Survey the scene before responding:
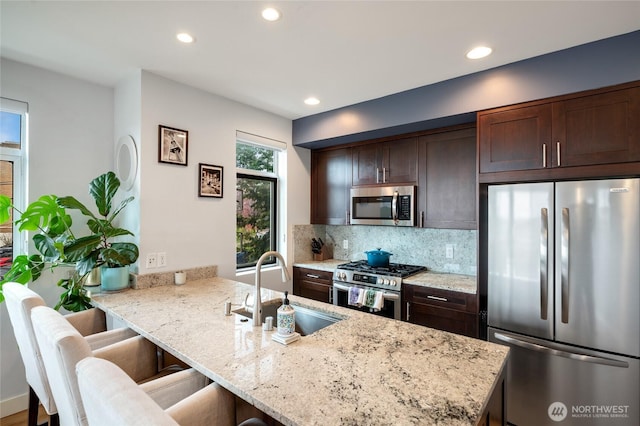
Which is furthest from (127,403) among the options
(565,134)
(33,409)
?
(565,134)

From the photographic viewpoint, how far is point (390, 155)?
319 centimetres

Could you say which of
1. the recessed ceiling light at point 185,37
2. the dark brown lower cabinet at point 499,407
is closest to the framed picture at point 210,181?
the recessed ceiling light at point 185,37

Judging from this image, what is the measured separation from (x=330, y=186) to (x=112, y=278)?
2.36 m

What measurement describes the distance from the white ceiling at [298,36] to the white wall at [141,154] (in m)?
0.15

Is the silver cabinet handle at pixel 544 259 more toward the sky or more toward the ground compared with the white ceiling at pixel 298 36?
more toward the ground

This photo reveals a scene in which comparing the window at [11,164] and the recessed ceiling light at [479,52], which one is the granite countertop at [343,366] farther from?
the recessed ceiling light at [479,52]

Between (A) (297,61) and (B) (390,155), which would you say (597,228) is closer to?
(B) (390,155)

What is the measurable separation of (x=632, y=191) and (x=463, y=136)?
49.3 inches

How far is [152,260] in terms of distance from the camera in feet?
7.79

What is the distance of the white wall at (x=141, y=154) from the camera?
7.41 feet

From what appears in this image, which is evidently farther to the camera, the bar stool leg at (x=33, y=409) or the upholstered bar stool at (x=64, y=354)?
the bar stool leg at (x=33, y=409)

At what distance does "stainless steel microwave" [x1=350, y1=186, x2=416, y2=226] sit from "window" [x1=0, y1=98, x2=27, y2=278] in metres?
2.88

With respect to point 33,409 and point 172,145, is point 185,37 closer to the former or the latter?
point 172,145

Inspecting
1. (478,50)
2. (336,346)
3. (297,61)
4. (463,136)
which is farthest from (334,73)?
(336,346)
